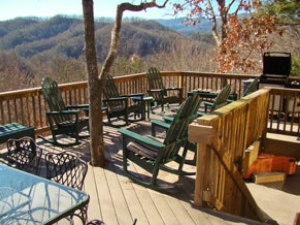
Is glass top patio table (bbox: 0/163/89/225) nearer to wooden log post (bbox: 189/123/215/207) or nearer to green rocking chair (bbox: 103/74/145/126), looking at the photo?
wooden log post (bbox: 189/123/215/207)

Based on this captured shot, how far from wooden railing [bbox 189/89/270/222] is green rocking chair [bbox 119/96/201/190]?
13.8 inches

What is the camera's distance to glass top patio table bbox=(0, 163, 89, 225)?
1.83 meters

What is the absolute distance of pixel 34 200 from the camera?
80.8 inches

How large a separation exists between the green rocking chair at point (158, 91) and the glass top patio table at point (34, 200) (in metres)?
4.84

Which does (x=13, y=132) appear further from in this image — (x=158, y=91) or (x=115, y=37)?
(x=158, y=91)

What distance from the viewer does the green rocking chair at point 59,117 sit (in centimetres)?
479

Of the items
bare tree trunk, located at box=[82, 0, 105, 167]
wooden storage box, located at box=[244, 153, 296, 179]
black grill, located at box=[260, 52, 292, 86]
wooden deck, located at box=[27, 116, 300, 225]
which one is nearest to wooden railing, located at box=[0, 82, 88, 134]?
wooden deck, located at box=[27, 116, 300, 225]

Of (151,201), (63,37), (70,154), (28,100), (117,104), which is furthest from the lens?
(63,37)

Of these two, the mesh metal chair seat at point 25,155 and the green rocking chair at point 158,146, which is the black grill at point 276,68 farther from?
the mesh metal chair seat at point 25,155

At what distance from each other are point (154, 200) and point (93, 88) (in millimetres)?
1525

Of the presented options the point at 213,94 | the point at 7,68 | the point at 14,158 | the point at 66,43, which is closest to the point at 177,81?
the point at 213,94

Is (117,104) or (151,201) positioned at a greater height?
(117,104)

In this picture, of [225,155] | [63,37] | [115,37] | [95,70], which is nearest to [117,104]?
[115,37]

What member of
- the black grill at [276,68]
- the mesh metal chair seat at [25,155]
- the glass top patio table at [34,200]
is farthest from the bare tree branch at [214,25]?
the glass top patio table at [34,200]
